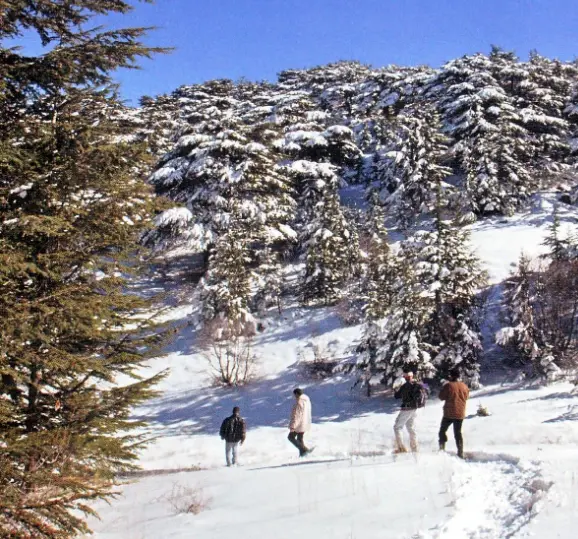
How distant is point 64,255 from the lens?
620cm

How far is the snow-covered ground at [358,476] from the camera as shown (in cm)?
532

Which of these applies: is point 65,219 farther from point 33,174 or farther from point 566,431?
point 566,431

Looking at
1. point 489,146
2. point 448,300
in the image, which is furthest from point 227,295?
point 489,146

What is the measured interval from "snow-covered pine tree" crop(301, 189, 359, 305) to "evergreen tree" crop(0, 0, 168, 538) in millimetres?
15571

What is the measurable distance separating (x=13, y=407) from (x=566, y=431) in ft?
36.8

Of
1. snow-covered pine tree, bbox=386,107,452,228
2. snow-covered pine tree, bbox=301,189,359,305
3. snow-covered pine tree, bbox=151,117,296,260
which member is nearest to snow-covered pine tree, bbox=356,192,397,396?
snow-covered pine tree, bbox=301,189,359,305

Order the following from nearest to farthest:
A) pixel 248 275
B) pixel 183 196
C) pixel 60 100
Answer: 1. pixel 60 100
2. pixel 248 275
3. pixel 183 196

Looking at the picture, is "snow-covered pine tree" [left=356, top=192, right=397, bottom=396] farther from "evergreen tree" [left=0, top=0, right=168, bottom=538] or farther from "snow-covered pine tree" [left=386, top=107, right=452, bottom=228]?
"evergreen tree" [left=0, top=0, right=168, bottom=538]

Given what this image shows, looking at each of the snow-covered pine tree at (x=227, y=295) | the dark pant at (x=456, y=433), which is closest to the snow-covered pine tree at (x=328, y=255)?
the snow-covered pine tree at (x=227, y=295)

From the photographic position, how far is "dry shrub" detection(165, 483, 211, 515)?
6566 millimetres

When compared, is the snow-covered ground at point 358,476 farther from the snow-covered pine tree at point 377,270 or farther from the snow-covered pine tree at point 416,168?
the snow-covered pine tree at point 416,168

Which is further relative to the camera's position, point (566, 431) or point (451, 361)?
point (451, 361)

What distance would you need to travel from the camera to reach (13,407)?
19.1 ft

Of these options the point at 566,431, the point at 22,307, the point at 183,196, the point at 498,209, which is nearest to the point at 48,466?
the point at 22,307
